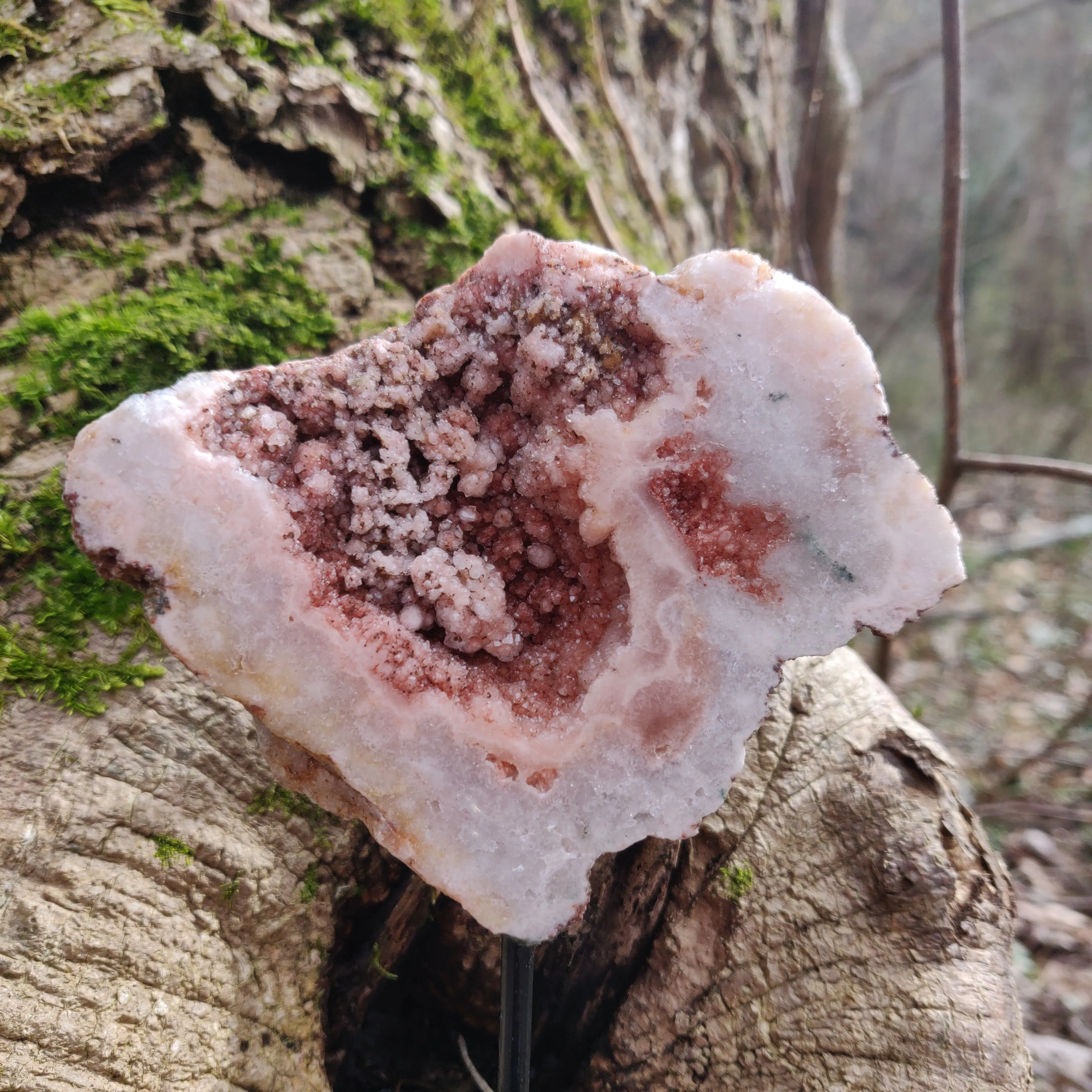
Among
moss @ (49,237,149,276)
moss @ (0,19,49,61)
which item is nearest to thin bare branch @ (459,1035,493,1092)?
moss @ (49,237,149,276)

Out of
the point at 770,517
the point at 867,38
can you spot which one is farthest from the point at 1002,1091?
the point at 867,38

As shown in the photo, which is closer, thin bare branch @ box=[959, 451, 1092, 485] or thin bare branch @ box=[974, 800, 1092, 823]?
thin bare branch @ box=[959, 451, 1092, 485]

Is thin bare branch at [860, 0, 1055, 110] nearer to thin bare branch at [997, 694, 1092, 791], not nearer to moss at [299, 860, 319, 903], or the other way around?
thin bare branch at [997, 694, 1092, 791]

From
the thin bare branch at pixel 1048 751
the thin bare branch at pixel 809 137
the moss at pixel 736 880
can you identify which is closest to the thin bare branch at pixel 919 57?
the thin bare branch at pixel 809 137

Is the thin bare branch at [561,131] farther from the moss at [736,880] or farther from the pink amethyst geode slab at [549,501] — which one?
the moss at [736,880]

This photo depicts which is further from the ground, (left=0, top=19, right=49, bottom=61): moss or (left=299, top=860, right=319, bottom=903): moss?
(left=0, top=19, right=49, bottom=61): moss

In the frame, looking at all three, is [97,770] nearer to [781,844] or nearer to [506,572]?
[506,572]
